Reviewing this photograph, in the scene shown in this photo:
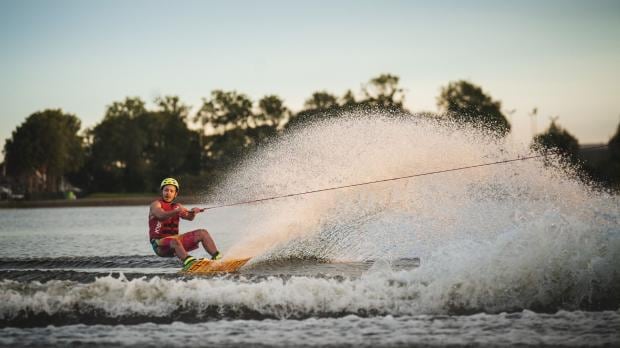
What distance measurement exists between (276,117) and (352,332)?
9863 centimetres

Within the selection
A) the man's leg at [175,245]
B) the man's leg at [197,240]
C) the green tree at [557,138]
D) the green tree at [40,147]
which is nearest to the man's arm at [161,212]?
the man's leg at [175,245]

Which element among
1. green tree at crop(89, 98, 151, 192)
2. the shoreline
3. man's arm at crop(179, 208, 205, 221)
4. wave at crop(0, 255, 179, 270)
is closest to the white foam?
wave at crop(0, 255, 179, 270)

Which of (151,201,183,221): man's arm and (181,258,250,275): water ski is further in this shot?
(151,201,183,221): man's arm

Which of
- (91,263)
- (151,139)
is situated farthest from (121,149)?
(91,263)

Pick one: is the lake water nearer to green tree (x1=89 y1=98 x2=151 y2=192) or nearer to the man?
the man

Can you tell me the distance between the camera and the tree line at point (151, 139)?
273 feet

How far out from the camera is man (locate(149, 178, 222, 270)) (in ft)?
38.2

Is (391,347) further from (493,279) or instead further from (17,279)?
(17,279)

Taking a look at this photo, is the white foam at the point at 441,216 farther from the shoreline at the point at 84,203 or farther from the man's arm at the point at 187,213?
the shoreline at the point at 84,203

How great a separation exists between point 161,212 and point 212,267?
1416mm

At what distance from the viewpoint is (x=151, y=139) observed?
9938 cm

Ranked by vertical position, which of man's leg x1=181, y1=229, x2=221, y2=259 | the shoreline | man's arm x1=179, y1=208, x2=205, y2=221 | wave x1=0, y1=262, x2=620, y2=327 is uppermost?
man's arm x1=179, y1=208, x2=205, y2=221

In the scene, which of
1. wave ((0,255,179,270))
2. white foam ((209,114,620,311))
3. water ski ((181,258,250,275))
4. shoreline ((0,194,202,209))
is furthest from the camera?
shoreline ((0,194,202,209))

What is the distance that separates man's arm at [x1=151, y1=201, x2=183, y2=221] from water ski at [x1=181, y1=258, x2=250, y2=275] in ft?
3.17
